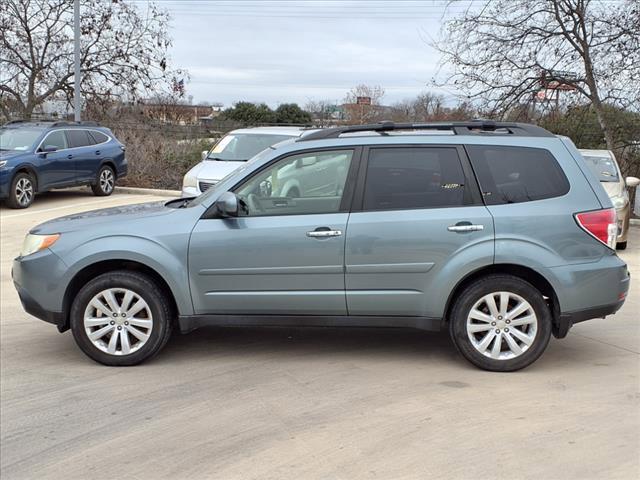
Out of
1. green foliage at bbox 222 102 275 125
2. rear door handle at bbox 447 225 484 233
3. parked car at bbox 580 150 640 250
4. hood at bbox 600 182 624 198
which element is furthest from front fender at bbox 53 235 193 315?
green foliage at bbox 222 102 275 125

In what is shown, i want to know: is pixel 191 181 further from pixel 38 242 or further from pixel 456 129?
pixel 456 129

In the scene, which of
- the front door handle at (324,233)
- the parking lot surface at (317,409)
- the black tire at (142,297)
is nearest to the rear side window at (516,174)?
the front door handle at (324,233)

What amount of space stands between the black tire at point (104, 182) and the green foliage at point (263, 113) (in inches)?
756

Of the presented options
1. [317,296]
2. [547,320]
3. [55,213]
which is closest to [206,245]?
[317,296]

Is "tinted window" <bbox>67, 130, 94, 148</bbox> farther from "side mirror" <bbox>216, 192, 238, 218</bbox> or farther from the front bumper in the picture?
"side mirror" <bbox>216, 192, 238, 218</bbox>

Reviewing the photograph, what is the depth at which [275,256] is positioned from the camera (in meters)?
4.59

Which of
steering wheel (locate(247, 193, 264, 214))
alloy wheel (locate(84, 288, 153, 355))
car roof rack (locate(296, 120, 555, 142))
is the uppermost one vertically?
car roof rack (locate(296, 120, 555, 142))

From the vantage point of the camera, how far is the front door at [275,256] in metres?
4.57

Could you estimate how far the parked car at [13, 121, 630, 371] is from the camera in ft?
14.8

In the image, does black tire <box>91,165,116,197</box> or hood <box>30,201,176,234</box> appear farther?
black tire <box>91,165,116,197</box>

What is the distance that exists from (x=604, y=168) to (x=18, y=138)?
38.0 ft

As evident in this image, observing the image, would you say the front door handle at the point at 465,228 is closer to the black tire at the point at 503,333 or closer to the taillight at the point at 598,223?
the black tire at the point at 503,333

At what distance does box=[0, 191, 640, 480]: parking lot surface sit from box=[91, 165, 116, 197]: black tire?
31.9ft

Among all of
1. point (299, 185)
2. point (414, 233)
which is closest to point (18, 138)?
point (299, 185)
